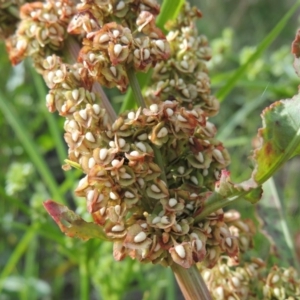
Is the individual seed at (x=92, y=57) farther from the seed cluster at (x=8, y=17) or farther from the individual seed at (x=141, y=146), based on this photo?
the seed cluster at (x=8, y=17)

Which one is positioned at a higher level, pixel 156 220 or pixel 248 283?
pixel 156 220

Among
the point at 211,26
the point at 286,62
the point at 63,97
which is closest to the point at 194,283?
the point at 63,97

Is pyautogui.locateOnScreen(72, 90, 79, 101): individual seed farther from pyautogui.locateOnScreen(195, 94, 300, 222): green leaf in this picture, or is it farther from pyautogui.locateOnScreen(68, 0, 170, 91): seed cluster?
pyautogui.locateOnScreen(195, 94, 300, 222): green leaf

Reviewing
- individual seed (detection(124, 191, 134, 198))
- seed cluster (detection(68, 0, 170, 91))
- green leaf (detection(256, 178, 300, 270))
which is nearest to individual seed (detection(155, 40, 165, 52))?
seed cluster (detection(68, 0, 170, 91))

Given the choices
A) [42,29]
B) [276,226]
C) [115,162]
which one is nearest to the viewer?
[115,162]

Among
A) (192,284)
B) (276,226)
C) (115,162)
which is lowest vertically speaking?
(276,226)

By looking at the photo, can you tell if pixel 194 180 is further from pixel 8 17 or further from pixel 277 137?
pixel 8 17

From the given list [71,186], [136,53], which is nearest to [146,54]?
[136,53]
